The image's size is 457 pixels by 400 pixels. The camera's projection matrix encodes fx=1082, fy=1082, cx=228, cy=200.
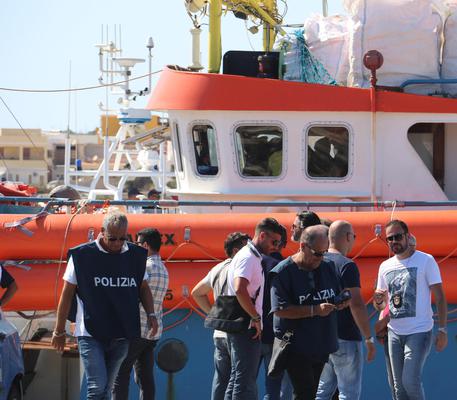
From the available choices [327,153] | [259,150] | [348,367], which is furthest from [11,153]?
[348,367]

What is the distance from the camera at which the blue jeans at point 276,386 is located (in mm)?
7930

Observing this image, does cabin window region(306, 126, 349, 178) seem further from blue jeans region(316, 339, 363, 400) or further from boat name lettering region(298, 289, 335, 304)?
boat name lettering region(298, 289, 335, 304)

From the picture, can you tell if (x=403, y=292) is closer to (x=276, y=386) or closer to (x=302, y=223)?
(x=302, y=223)

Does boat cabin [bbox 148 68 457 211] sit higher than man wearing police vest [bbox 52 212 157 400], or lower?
higher

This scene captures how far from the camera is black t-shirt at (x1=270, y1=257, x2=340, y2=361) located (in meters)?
7.21

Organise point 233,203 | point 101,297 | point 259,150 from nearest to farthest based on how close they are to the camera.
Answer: point 101,297, point 233,203, point 259,150

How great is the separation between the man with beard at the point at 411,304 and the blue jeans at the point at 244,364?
106 cm

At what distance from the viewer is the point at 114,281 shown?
7.50 metres

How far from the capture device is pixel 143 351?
27.9 ft

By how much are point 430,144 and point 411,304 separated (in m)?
3.96

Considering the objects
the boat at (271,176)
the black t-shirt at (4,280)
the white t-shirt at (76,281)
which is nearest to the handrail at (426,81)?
the boat at (271,176)

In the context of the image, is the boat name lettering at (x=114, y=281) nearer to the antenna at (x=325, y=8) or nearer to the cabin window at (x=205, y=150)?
the cabin window at (x=205, y=150)

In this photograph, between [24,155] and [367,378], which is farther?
[24,155]

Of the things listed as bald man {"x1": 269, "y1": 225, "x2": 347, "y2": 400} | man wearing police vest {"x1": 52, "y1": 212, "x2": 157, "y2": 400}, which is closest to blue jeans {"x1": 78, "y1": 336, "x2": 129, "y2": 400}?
man wearing police vest {"x1": 52, "y1": 212, "x2": 157, "y2": 400}
